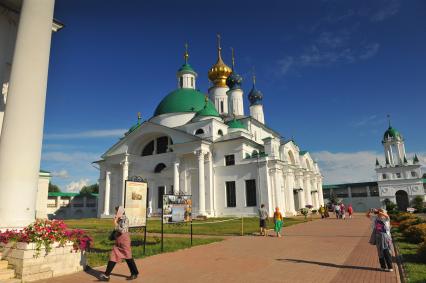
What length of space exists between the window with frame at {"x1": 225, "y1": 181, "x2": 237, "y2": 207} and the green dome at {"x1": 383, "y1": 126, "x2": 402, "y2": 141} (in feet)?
171

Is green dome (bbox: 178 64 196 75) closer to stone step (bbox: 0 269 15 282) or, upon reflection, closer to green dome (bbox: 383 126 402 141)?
stone step (bbox: 0 269 15 282)

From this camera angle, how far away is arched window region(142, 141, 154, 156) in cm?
4031

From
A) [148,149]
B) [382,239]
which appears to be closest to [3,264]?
[382,239]

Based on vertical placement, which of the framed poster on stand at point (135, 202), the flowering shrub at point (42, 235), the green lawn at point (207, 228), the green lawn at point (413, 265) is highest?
the framed poster on stand at point (135, 202)

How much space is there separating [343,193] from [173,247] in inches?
2745

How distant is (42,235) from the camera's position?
7.43 metres

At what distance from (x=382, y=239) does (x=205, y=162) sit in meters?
27.5

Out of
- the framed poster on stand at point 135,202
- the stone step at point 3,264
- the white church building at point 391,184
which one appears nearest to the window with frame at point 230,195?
the framed poster on stand at point 135,202

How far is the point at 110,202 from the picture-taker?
4047 centimetres

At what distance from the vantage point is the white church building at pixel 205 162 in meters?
33.2

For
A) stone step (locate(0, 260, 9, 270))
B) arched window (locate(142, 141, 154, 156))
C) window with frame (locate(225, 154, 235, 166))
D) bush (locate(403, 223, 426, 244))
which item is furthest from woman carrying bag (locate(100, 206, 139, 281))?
arched window (locate(142, 141, 154, 156))

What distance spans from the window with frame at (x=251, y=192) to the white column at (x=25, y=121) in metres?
26.6

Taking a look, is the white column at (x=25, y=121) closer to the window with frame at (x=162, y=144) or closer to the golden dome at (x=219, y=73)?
the window with frame at (x=162, y=144)

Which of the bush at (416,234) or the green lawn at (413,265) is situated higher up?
the bush at (416,234)
